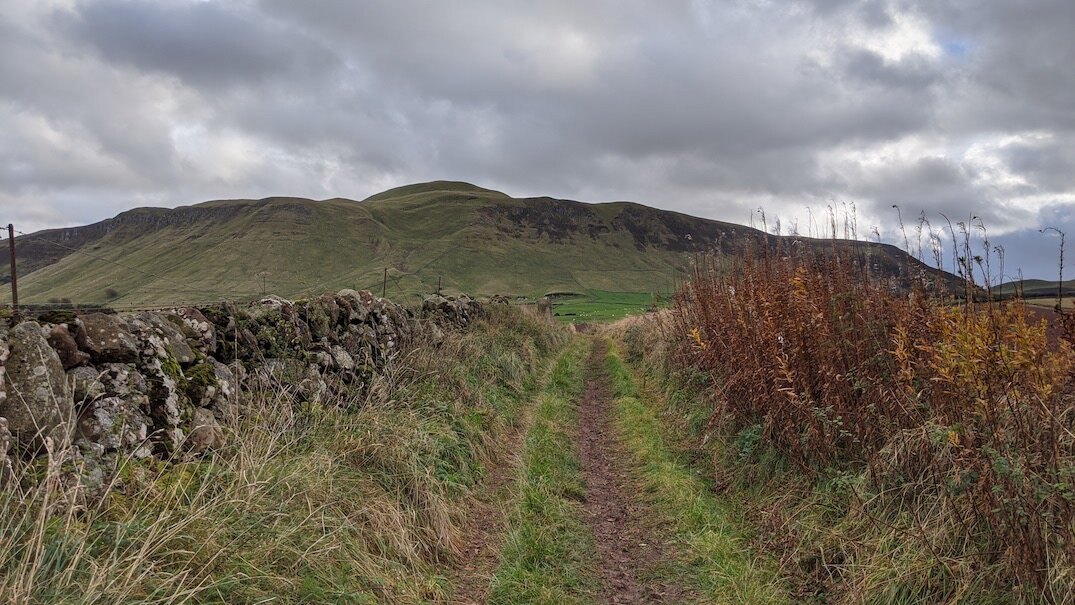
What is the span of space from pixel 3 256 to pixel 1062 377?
854ft

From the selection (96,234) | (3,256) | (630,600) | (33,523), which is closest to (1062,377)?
(630,600)

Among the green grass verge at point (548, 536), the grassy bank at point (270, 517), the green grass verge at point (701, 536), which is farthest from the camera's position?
the green grass verge at point (548, 536)

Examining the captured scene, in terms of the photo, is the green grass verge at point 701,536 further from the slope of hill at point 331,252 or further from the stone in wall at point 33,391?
the slope of hill at point 331,252

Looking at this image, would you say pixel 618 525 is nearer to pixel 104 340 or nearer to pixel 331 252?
pixel 104 340

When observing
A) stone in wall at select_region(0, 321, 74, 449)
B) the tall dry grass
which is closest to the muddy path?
the tall dry grass

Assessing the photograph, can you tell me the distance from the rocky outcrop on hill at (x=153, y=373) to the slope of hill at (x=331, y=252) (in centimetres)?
9380

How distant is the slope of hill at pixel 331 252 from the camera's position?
399 feet

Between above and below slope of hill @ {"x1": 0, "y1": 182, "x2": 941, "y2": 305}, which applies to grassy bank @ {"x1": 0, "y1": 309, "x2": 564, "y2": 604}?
below

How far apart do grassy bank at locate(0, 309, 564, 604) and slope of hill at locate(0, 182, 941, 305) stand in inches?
3728

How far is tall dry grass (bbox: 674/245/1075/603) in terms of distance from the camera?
3400 millimetres

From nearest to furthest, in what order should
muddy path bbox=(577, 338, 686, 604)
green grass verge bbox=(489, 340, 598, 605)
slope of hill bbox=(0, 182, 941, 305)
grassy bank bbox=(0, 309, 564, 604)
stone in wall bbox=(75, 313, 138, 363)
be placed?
grassy bank bbox=(0, 309, 564, 604) < stone in wall bbox=(75, 313, 138, 363) < green grass verge bbox=(489, 340, 598, 605) < muddy path bbox=(577, 338, 686, 604) < slope of hill bbox=(0, 182, 941, 305)

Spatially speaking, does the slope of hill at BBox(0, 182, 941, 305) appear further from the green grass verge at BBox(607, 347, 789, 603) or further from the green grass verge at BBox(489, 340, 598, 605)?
the green grass verge at BBox(607, 347, 789, 603)

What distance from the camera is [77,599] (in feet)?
8.68

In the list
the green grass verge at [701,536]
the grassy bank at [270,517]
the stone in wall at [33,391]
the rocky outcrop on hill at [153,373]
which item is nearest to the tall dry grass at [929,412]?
the green grass verge at [701,536]
